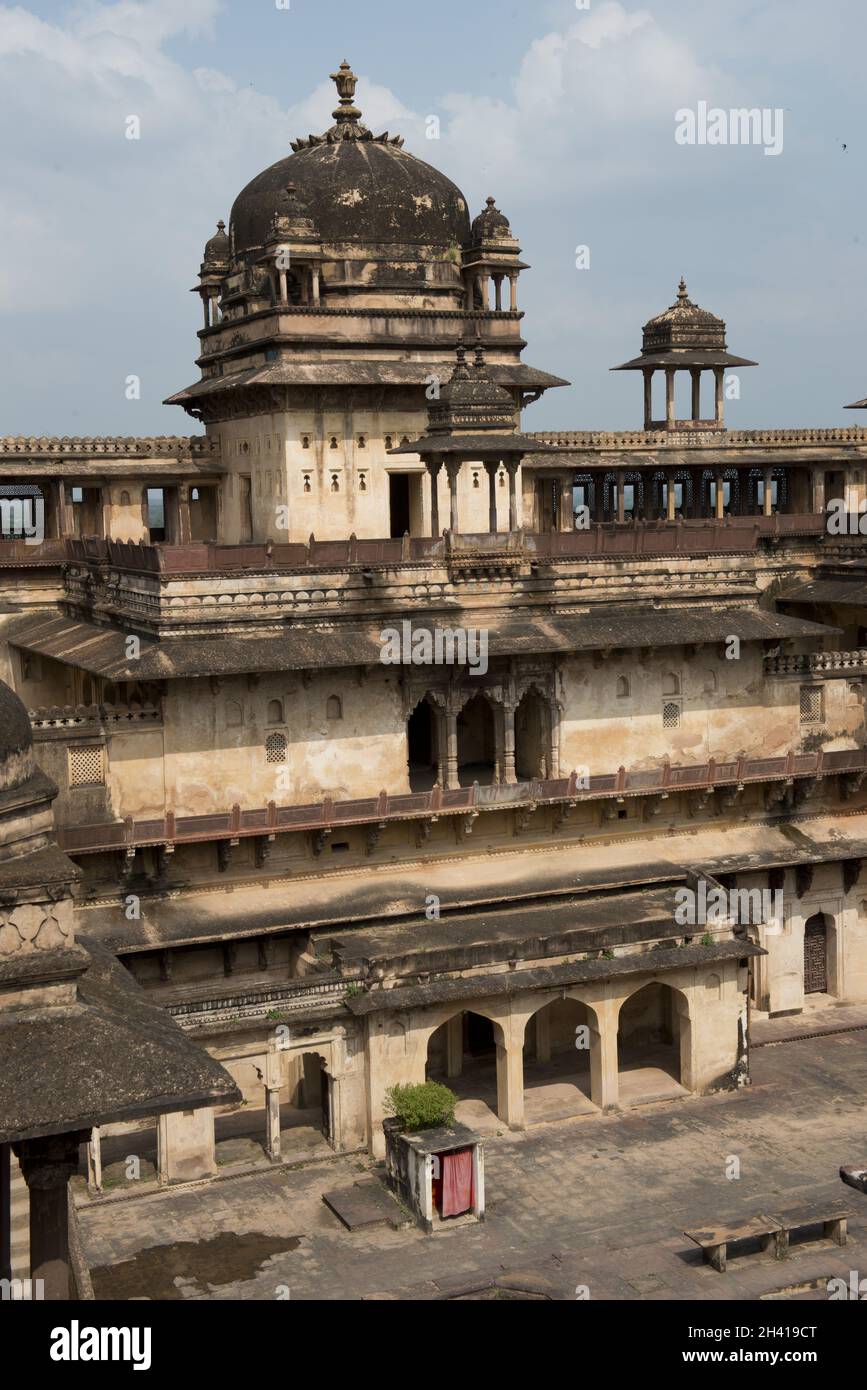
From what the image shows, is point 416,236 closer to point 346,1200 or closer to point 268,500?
point 268,500

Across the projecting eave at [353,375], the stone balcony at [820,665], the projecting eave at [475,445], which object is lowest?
the stone balcony at [820,665]

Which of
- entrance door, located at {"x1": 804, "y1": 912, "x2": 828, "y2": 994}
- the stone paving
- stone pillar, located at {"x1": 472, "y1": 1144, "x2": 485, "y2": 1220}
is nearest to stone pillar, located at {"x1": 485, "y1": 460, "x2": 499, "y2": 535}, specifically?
entrance door, located at {"x1": 804, "y1": 912, "x2": 828, "y2": 994}

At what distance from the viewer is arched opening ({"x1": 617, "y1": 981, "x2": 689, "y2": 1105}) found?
3148cm

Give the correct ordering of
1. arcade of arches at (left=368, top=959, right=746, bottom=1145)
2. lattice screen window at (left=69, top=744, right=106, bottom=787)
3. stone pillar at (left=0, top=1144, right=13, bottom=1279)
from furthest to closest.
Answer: lattice screen window at (left=69, top=744, right=106, bottom=787) → arcade of arches at (left=368, top=959, right=746, bottom=1145) → stone pillar at (left=0, top=1144, right=13, bottom=1279)

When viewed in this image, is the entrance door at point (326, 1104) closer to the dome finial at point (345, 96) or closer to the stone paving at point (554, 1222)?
the stone paving at point (554, 1222)

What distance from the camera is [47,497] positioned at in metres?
40.2

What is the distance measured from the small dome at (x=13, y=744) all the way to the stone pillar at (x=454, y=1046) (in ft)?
65.1

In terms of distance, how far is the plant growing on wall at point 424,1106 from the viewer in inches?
1059

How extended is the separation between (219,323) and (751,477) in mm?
16778

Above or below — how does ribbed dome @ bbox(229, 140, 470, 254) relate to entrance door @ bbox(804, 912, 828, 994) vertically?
above

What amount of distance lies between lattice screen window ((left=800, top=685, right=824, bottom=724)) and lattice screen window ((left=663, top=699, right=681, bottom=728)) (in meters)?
3.27

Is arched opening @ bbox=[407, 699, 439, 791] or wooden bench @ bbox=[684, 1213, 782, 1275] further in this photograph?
arched opening @ bbox=[407, 699, 439, 791]

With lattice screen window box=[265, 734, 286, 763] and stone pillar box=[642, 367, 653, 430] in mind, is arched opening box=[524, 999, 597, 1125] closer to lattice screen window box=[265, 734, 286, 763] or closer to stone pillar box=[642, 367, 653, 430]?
lattice screen window box=[265, 734, 286, 763]

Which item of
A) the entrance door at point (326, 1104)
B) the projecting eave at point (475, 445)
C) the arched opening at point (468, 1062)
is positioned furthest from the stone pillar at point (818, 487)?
the entrance door at point (326, 1104)
